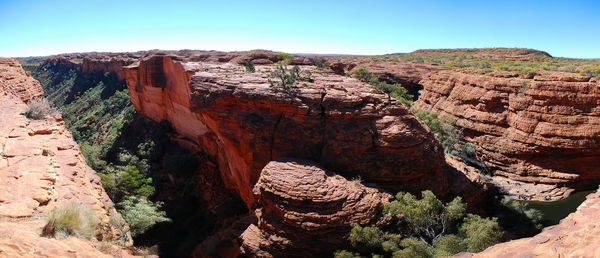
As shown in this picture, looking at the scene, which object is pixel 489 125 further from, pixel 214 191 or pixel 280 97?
pixel 214 191

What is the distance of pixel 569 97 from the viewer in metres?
20.2

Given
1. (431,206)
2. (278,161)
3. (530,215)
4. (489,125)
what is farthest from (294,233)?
(489,125)

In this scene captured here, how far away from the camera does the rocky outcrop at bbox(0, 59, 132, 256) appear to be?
389 centimetres

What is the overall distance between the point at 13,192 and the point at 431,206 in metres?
11.7

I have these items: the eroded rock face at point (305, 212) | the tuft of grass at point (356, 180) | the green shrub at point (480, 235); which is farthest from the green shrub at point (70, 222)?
the green shrub at point (480, 235)

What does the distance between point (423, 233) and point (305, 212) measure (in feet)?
15.9

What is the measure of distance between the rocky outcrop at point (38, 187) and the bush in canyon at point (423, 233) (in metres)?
7.29

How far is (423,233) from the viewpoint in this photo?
1142 cm

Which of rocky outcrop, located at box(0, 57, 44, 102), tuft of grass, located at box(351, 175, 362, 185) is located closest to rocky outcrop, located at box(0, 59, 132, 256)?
rocky outcrop, located at box(0, 57, 44, 102)

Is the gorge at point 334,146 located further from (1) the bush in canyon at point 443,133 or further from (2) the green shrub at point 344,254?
(1) the bush in canyon at point 443,133

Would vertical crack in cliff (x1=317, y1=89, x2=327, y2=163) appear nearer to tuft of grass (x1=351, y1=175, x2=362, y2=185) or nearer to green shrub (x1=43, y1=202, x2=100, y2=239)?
tuft of grass (x1=351, y1=175, x2=362, y2=185)

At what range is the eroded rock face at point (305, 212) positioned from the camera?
10.5 metres

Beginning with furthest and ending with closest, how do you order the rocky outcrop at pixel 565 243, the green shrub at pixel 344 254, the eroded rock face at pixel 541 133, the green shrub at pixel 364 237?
the eroded rock face at pixel 541 133, the green shrub at pixel 364 237, the green shrub at pixel 344 254, the rocky outcrop at pixel 565 243

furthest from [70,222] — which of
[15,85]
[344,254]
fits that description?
[15,85]
